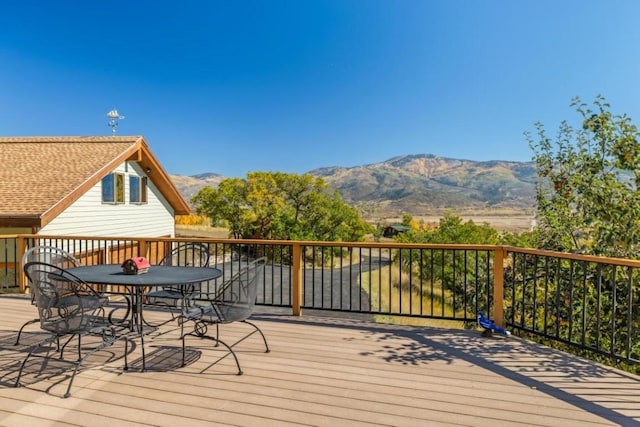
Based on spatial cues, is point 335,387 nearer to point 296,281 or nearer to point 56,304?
point 56,304

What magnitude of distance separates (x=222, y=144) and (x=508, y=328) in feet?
167

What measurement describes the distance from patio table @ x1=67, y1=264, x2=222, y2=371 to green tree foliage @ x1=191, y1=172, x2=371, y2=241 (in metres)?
15.4

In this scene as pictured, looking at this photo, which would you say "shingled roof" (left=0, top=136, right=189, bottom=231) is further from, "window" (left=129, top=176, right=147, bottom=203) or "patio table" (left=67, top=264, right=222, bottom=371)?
"patio table" (left=67, top=264, right=222, bottom=371)

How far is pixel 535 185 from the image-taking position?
709 centimetres

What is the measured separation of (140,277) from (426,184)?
106 m

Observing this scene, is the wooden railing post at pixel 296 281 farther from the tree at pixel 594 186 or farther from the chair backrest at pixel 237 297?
the tree at pixel 594 186

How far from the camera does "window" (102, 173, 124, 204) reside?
11.2 meters

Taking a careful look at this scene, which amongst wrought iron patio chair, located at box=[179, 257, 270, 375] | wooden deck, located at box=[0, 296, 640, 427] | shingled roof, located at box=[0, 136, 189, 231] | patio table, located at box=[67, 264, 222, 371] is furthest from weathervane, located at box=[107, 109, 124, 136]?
wrought iron patio chair, located at box=[179, 257, 270, 375]

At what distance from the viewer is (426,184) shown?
4102 inches

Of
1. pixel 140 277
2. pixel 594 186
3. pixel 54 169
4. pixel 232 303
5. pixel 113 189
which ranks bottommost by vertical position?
pixel 232 303

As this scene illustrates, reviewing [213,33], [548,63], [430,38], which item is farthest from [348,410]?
[548,63]

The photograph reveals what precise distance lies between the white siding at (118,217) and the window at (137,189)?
0.53ft

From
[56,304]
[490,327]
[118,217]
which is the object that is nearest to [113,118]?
[118,217]

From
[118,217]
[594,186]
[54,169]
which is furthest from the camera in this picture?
[118,217]
